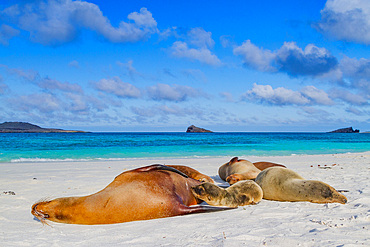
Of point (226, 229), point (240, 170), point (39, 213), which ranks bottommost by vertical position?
point (226, 229)

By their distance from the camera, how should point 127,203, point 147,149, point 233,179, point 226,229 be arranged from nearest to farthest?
point 226,229
point 127,203
point 233,179
point 147,149

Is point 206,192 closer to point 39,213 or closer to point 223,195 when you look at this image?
point 223,195

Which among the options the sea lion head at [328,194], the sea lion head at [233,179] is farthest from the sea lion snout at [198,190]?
the sea lion head at [233,179]

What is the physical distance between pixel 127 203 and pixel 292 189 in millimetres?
2880

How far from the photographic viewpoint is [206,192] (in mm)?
5039

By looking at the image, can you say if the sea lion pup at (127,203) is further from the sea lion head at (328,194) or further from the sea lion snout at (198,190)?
the sea lion head at (328,194)

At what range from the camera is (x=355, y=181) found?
7.41 m

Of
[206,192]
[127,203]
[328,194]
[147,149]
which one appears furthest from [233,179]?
[147,149]

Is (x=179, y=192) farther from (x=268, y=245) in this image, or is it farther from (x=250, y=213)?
(x=268, y=245)

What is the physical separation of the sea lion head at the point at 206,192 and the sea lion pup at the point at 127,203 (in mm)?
221

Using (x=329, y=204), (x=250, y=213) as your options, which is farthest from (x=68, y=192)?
(x=329, y=204)

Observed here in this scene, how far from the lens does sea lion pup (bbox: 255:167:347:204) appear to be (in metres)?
5.08

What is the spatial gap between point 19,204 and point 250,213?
12.5 feet

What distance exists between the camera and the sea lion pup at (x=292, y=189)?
508cm
